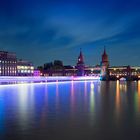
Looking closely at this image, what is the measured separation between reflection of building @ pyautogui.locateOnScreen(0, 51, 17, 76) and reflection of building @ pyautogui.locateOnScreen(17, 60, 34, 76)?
209 inches

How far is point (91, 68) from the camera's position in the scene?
192m

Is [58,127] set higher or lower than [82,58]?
lower

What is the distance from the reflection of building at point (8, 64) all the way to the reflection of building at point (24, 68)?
5.30 meters

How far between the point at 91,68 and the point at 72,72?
12079mm

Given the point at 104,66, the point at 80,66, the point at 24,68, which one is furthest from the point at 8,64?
the point at 104,66

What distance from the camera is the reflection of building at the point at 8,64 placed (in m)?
130

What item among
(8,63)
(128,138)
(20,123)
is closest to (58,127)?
(20,123)

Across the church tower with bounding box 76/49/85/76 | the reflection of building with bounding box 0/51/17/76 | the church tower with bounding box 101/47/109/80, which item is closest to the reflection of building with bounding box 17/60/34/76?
the reflection of building with bounding box 0/51/17/76

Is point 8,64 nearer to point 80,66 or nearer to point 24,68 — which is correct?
point 24,68

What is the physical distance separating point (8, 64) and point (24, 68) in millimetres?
14470

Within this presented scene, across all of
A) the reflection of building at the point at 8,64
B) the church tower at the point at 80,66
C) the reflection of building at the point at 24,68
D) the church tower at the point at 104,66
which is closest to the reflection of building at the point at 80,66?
the church tower at the point at 80,66

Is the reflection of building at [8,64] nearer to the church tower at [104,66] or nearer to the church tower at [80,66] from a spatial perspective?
the church tower at [80,66]

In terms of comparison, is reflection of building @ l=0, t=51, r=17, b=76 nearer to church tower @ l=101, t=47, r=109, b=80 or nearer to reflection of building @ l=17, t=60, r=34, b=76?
reflection of building @ l=17, t=60, r=34, b=76

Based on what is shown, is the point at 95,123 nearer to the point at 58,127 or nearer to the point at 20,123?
the point at 58,127
